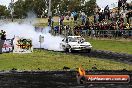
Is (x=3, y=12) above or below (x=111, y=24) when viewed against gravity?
above

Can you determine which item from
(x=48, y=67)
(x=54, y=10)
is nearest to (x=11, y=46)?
(x=48, y=67)

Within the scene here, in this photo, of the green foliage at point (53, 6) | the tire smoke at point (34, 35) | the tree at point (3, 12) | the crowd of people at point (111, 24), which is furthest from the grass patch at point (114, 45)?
the tree at point (3, 12)

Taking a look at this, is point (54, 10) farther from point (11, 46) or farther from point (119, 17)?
point (11, 46)

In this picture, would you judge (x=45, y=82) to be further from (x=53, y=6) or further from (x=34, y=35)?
(x=53, y=6)

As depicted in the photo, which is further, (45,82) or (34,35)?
(34,35)

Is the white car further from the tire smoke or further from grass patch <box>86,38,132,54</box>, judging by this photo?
grass patch <box>86,38,132,54</box>

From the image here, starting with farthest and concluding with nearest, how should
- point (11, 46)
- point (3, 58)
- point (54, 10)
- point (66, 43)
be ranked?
point (54, 10) < point (66, 43) < point (11, 46) < point (3, 58)

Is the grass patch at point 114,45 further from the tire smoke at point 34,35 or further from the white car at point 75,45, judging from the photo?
the tire smoke at point 34,35

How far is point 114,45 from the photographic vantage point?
43.0 m

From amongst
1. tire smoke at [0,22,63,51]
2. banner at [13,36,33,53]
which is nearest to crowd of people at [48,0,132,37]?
tire smoke at [0,22,63,51]

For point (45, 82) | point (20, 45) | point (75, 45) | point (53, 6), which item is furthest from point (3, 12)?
point (45, 82)

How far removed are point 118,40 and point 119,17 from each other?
434 cm

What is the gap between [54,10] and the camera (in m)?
121

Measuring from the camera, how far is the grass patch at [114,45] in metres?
38.7
